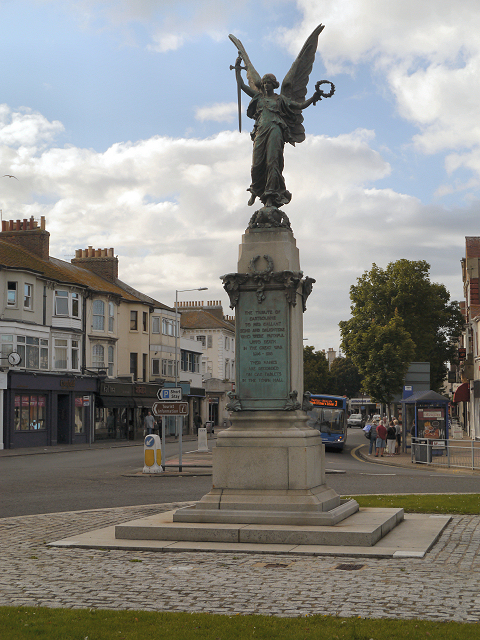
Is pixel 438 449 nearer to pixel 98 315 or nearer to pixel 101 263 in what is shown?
pixel 98 315

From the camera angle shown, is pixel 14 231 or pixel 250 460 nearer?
pixel 250 460

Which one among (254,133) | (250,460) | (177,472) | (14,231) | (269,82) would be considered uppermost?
(14,231)

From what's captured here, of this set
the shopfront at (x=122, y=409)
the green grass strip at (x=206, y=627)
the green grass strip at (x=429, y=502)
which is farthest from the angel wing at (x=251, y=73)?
the shopfront at (x=122, y=409)

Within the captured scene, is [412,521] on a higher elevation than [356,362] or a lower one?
lower

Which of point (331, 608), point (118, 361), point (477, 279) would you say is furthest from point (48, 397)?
point (331, 608)

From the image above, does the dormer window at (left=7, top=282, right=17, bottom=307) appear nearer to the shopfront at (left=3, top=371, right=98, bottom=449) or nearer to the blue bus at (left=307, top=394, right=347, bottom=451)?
the shopfront at (left=3, top=371, right=98, bottom=449)

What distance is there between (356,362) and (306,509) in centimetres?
4131

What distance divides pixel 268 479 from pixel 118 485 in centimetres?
1073

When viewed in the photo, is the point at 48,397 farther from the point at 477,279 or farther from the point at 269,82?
the point at 269,82

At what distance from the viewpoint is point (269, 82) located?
12.5 meters

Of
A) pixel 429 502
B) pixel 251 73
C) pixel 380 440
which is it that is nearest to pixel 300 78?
pixel 251 73

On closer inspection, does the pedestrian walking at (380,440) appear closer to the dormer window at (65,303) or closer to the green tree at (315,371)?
the dormer window at (65,303)

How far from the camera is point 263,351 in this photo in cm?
1142

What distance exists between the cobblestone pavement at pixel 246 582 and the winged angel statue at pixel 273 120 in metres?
5.73
